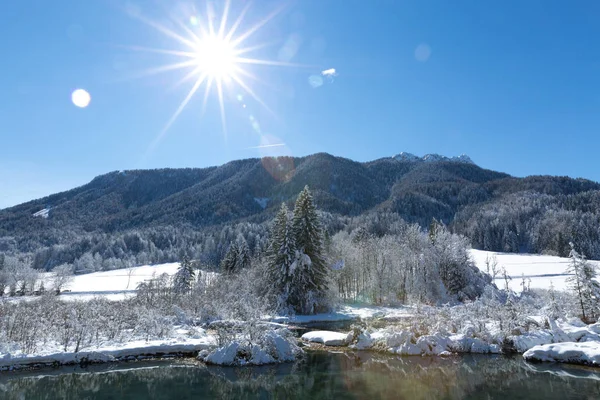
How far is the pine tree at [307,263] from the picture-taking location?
43.6 m

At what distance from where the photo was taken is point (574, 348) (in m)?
23.2

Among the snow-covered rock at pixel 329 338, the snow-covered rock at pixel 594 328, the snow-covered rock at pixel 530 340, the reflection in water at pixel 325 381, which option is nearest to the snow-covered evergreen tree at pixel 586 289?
the snow-covered rock at pixel 594 328

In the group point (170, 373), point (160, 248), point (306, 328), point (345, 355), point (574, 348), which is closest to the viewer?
Answer: point (170, 373)

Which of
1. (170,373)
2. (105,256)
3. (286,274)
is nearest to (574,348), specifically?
(170,373)

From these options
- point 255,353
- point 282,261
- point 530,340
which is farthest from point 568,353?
point 282,261

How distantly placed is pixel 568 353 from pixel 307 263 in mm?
26136

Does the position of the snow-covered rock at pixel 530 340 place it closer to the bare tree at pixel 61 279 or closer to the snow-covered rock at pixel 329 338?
the snow-covered rock at pixel 329 338

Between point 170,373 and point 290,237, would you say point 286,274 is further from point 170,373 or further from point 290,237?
point 170,373

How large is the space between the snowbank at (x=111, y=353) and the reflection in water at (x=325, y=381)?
3.65 ft

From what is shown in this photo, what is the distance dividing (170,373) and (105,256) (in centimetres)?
13866

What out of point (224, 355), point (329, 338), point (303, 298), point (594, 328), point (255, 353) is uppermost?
point (303, 298)

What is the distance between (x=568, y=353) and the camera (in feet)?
76.0

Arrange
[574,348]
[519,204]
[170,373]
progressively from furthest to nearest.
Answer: [519,204] < [574,348] < [170,373]

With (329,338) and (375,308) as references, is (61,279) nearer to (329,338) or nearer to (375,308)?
(375,308)
